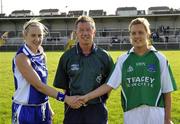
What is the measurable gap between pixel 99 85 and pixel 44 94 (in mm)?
652

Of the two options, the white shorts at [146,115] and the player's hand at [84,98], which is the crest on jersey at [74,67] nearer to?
the player's hand at [84,98]

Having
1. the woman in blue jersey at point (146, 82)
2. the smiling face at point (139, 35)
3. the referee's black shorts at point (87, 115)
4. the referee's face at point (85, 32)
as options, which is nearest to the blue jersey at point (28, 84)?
the referee's black shorts at point (87, 115)

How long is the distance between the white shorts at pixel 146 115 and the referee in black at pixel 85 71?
0.55 meters

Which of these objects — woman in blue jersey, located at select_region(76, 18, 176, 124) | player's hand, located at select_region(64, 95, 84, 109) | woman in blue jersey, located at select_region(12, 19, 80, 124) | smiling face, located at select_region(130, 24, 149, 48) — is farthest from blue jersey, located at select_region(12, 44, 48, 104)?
smiling face, located at select_region(130, 24, 149, 48)

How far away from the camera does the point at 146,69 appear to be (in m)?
4.87

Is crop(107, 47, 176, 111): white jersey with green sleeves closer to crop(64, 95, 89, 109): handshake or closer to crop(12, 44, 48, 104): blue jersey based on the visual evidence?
crop(64, 95, 89, 109): handshake

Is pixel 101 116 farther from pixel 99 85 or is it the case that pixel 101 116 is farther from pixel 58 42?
pixel 58 42

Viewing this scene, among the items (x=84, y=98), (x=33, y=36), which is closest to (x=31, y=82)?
(x=33, y=36)

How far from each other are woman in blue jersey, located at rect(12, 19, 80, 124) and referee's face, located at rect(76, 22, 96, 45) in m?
0.44

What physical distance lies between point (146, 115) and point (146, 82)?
0.36 meters

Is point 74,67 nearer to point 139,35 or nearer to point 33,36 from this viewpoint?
point 33,36

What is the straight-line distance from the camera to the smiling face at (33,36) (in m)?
5.19

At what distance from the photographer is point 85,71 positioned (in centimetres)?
526

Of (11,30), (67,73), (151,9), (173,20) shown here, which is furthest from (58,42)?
(67,73)
